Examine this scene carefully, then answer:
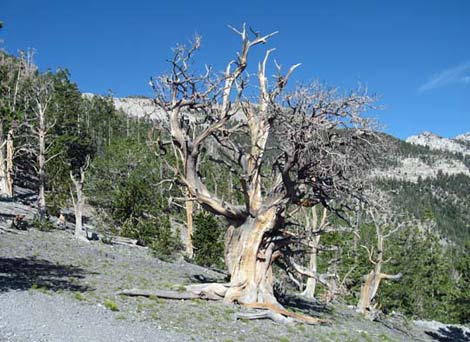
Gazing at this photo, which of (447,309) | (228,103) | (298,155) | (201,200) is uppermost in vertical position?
(228,103)

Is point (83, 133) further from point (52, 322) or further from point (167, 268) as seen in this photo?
point (52, 322)

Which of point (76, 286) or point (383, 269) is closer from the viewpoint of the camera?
point (76, 286)

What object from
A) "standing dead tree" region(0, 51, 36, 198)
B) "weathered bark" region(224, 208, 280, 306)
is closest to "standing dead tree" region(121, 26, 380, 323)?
"weathered bark" region(224, 208, 280, 306)

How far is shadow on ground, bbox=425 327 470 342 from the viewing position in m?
26.1

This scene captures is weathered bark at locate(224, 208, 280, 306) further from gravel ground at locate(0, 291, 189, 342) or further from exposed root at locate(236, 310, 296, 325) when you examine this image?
gravel ground at locate(0, 291, 189, 342)

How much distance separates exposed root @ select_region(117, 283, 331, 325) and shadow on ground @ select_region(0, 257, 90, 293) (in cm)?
184

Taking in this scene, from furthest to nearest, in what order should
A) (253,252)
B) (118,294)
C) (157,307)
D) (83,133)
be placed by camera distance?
(83,133)
(253,252)
(118,294)
(157,307)

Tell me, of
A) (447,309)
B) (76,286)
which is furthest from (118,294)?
(447,309)

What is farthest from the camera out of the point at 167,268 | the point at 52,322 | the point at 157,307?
the point at 167,268

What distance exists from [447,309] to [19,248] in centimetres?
4333

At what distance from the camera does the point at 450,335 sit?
2811 cm

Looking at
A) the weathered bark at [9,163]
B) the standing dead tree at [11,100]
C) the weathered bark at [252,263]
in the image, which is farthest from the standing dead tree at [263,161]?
the weathered bark at [9,163]

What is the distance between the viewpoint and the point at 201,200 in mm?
15086

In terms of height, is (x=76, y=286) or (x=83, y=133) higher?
(x=83, y=133)
